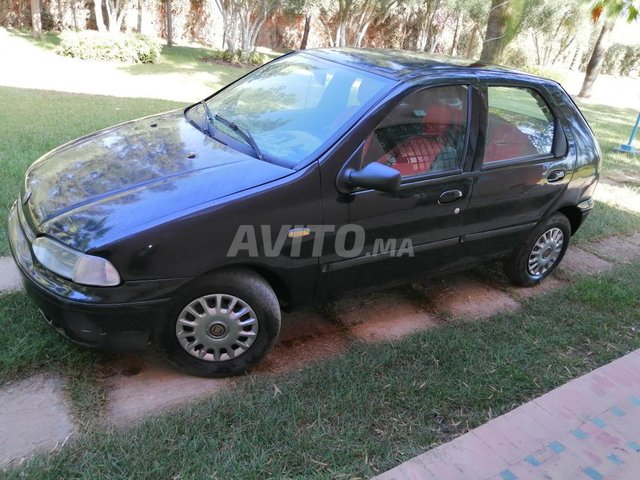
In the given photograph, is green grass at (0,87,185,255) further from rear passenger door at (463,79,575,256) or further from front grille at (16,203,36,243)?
rear passenger door at (463,79,575,256)

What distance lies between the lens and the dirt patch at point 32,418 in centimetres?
232

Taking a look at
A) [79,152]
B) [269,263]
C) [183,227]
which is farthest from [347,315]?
[79,152]

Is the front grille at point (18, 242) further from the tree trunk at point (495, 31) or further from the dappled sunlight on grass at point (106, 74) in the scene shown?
the tree trunk at point (495, 31)

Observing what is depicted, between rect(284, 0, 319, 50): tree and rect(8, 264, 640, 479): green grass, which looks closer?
rect(8, 264, 640, 479): green grass

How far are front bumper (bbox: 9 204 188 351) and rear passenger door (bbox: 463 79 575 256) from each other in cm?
206

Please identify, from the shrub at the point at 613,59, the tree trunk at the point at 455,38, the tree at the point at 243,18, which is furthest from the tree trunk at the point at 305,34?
the shrub at the point at 613,59

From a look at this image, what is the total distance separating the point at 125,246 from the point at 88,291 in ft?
0.93

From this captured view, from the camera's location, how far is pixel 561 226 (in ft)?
13.6

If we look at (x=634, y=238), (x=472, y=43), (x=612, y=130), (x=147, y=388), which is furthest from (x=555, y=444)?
(x=472, y=43)

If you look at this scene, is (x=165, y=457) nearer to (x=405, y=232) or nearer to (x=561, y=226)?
(x=405, y=232)

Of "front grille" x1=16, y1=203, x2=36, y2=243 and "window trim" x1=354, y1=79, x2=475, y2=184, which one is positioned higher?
"window trim" x1=354, y1=79, x2=475, y2=184

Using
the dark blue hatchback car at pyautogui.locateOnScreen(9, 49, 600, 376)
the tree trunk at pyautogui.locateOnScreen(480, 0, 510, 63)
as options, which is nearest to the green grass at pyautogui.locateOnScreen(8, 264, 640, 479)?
the dark blue hatchback car at pyautogui.locateOnScreen(9, 49, 600, 376)

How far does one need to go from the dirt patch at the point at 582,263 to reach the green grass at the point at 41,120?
4.71 metres

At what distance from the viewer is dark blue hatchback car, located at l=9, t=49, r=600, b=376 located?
2.47m
